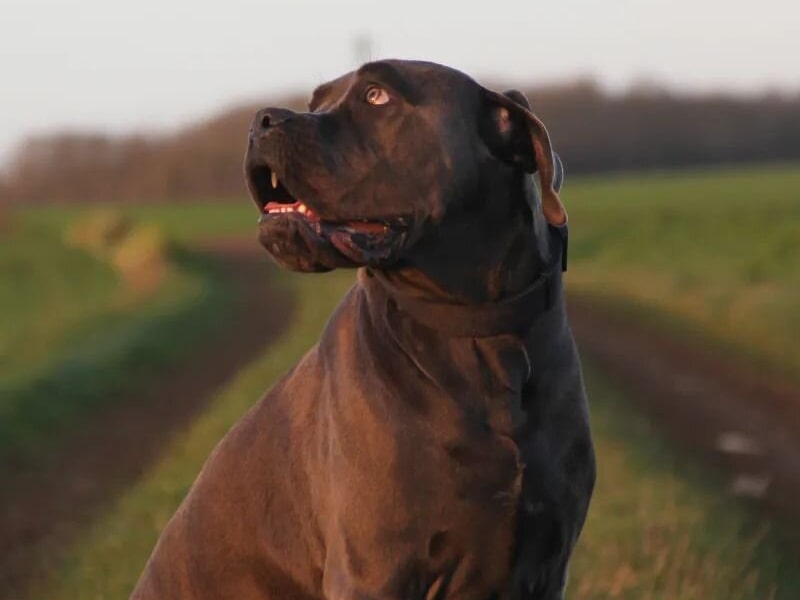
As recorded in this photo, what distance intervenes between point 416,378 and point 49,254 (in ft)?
136

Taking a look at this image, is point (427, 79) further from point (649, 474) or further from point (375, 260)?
point (649, 474)

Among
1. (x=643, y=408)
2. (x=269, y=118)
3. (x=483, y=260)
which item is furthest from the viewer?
(x=643, y=408)

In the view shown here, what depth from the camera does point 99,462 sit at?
10539mm

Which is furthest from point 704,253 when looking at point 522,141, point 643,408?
point 522,141

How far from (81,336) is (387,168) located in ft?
51.2

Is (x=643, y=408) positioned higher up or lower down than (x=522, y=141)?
lower down

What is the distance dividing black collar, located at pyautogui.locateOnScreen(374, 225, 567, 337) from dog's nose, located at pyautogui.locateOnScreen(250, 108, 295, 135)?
52 cm

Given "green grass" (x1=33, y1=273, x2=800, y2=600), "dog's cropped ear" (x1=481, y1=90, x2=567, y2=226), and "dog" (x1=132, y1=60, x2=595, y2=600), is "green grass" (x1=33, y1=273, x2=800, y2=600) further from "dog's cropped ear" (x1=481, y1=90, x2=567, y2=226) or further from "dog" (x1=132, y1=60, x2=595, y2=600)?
"dog's cropped ear" (x1=481, y1=90, x2=567, y2=226)

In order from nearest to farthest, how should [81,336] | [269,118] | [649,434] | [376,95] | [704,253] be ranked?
[269,118] → [376,95] → [649,434] → [81,336] → [704,253]

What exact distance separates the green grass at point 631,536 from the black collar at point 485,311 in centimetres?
218

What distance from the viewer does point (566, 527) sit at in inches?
150

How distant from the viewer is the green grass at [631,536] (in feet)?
19.4

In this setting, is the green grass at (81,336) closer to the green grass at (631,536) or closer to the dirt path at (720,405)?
the green grass at (631,536)

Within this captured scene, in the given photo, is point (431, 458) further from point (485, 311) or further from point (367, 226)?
point (367, 226)
